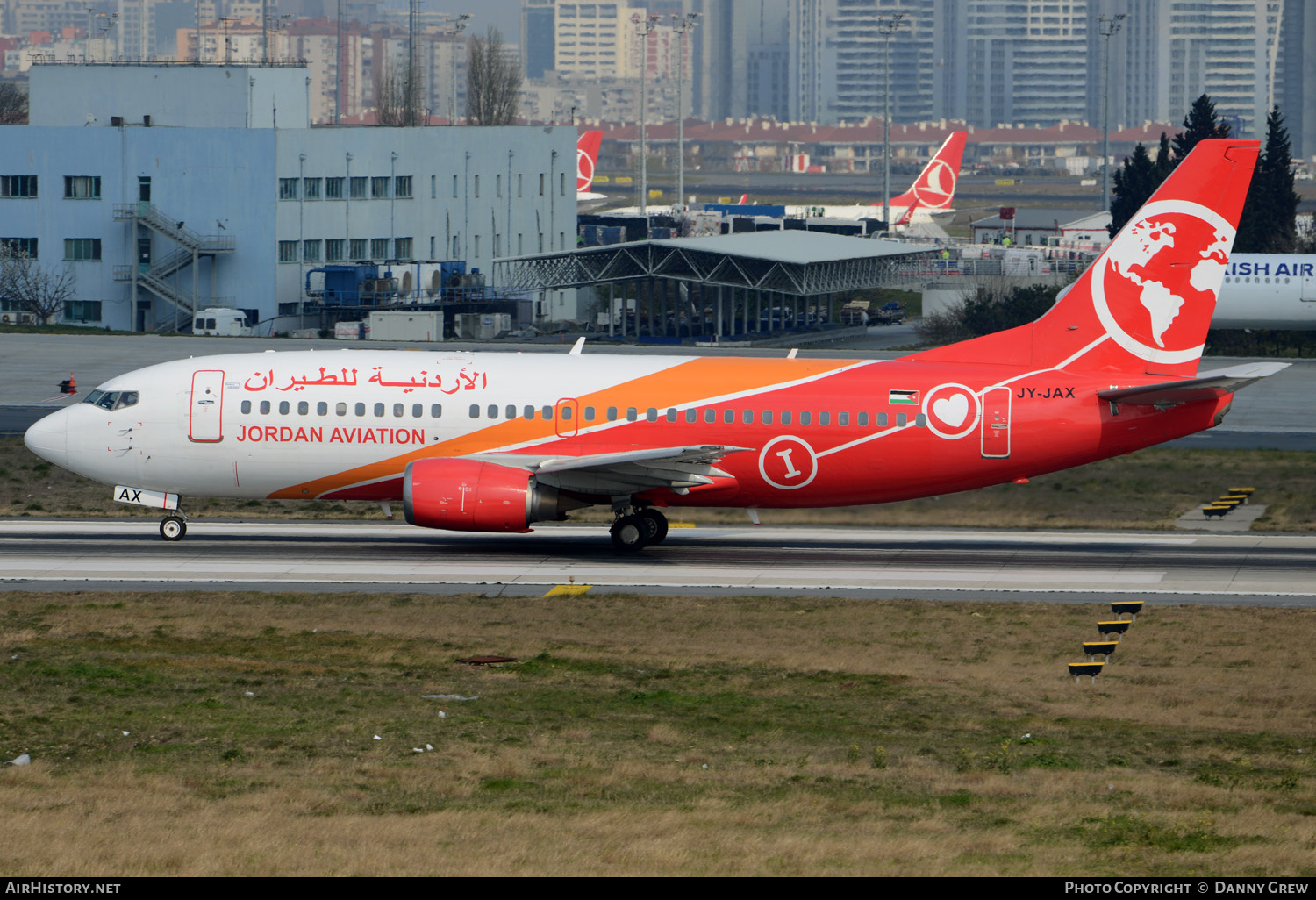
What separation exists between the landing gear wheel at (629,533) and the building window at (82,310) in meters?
85.1

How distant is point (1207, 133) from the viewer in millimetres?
112500

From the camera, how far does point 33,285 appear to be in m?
114

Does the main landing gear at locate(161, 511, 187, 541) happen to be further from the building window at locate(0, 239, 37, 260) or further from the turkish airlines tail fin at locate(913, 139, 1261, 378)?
the building window at locate(0, 239, 37, 260)

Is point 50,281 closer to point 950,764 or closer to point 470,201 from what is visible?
point 470,201

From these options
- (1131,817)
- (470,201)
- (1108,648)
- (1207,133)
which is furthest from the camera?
(470,201)

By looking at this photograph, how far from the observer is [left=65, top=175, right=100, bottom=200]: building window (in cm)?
11431

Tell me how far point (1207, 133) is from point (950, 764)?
327ft

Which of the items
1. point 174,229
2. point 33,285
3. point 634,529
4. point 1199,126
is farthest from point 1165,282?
point 33,285

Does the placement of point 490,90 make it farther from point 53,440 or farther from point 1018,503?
point 53,440

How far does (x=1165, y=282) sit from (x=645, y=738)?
73.3ft

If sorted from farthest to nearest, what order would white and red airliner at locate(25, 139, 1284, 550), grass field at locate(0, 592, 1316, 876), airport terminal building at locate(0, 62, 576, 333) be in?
airport terminal building at locate(0, 62, 576, 333)
white and red airliner at locate(25, 139, 1284, 550)
grass field at locate(0, 592, 1316, 876)

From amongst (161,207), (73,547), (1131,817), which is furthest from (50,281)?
(1131,817)

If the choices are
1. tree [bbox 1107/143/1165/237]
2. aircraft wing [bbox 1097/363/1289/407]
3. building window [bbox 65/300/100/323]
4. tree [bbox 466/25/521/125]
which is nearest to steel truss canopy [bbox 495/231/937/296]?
tree [bbox 1107/143/1165/237]

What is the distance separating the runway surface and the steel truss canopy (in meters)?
67.4
